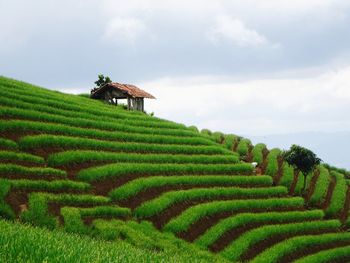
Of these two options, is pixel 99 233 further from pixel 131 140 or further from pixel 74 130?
pixel 131 140

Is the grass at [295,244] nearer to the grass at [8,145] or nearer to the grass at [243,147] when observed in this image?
the grass at [8,145]

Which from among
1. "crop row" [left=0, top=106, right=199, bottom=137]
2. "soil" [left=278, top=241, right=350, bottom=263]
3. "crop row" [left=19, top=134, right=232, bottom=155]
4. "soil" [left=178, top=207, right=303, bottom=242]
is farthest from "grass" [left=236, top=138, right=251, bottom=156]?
"soil" [left=178, top=207, right=303, bottom=242]

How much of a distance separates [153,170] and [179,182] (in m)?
2.19

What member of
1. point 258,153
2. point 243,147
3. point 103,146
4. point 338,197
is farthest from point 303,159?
point 103,146

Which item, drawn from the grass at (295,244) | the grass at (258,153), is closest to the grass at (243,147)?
the grass at (258,153)

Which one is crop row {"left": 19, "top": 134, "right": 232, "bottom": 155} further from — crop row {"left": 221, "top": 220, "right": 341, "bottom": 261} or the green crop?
crop row {"left": 221, "top": 220, "right": 341, "bottom": 261}

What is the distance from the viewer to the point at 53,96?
45.2 m

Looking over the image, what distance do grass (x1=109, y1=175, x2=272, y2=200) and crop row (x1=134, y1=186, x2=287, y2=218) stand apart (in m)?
1.26

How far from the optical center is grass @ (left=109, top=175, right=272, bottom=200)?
92.4 ft

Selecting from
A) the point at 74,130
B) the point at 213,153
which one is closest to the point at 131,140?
the point at 74,130

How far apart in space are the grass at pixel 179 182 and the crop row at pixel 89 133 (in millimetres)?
7624

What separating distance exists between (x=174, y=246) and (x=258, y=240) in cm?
733

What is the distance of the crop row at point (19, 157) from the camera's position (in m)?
26.3

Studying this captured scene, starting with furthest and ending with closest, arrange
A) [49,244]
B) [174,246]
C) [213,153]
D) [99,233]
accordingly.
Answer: [213,153]
[174,246]
[99,233]
[49,244]
